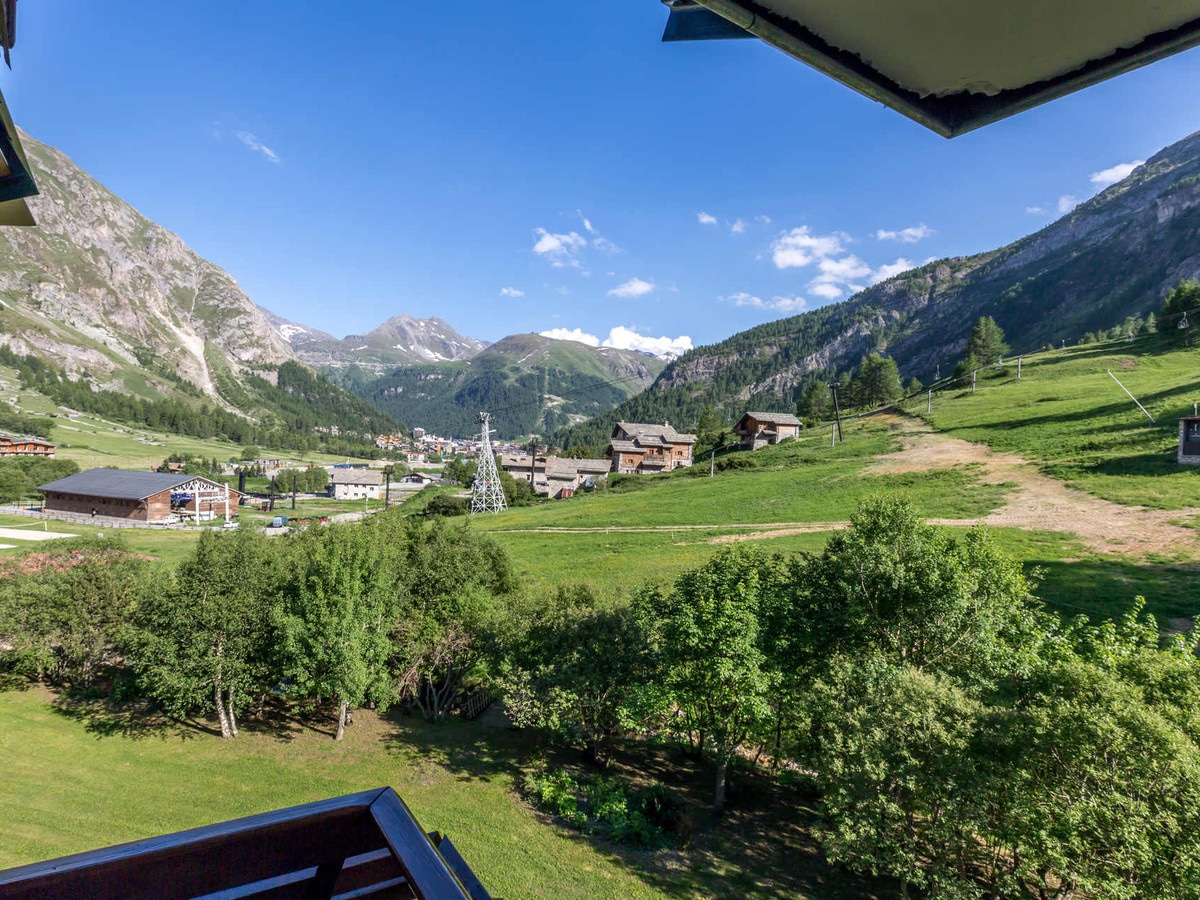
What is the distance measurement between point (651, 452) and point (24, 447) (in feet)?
429

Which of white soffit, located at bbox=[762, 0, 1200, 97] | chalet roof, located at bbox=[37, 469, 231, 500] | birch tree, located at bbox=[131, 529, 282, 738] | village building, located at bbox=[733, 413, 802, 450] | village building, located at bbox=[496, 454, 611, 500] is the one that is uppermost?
village building, located at bbox=[733, 413, 802, 450]

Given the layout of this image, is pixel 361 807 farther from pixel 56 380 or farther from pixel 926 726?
pixel 56 380

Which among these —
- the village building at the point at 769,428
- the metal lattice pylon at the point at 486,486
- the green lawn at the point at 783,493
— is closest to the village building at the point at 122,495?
the metal lattice pylon at the point at 486,486

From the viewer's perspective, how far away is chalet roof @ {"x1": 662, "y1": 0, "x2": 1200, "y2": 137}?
6.69 feet

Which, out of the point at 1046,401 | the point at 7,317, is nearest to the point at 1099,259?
the point at 1046,401

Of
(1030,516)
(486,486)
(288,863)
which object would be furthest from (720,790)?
(486,486)

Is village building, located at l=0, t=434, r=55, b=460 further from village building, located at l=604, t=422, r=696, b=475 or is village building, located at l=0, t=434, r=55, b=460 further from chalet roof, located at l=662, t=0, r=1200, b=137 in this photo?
chalet roof, located at l=662, t=0, r=1200, b=137

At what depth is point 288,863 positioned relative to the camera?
6.85 feet

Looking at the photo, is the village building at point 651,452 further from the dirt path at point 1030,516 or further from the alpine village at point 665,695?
the alpine village at point 665,695

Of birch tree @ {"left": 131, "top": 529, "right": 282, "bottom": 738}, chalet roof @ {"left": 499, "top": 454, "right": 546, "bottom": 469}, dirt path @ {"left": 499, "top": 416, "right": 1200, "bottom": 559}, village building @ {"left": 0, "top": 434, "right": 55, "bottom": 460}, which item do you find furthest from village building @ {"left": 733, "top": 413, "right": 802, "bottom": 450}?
village building @ {"left": 0, "top": 434, "right": 55, "bottom": 460}

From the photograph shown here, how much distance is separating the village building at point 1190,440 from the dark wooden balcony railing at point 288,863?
56.1 m

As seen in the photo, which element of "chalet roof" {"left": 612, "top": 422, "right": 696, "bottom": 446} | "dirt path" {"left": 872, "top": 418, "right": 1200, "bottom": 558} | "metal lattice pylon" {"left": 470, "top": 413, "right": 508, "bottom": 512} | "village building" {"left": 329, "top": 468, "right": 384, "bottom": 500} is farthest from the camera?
"village building" {"left": 329, "top": 468, "right": 384, "bottom": 500}

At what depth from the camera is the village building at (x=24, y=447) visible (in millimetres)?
109438

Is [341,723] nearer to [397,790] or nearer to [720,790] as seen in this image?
[397,790]
